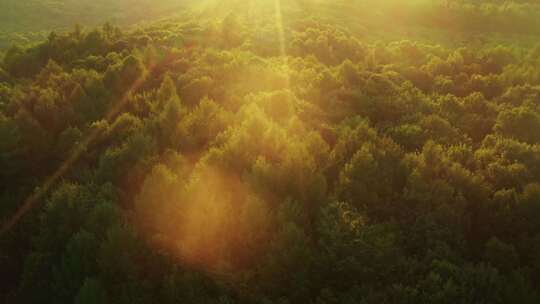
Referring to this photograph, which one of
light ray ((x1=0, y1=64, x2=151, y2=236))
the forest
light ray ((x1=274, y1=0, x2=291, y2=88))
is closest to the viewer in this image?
the forest

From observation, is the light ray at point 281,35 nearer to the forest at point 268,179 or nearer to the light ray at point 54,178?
the forest at point 268,179

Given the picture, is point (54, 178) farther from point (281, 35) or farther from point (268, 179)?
point (281, 35)

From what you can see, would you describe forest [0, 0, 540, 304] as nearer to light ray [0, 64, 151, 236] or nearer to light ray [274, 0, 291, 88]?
light ray [0, 64, 151, 236]

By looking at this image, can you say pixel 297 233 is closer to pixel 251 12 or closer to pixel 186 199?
pixel 186 199

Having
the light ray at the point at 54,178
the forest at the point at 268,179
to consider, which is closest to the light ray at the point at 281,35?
the forest at the point at 268,179

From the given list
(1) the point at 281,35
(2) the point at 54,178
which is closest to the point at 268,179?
(2) the point at 54,178

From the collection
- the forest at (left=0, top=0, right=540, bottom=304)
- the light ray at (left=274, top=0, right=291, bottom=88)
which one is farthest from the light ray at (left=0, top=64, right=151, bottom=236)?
the light ray at (left=274, top=0, right=291, bottom=88)

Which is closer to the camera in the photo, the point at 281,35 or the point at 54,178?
the point at 54,178

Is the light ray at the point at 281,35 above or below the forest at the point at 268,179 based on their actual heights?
above

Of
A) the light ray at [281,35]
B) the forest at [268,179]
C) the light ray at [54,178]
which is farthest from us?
the light ray at [281,35]
